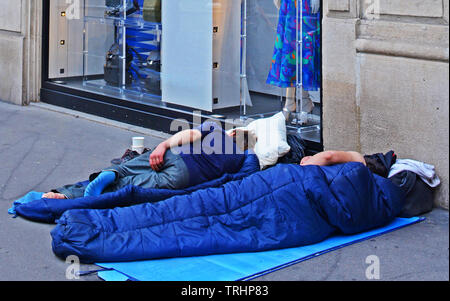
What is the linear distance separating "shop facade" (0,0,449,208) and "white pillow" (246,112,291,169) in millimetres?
470

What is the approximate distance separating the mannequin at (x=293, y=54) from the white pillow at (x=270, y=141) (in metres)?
0.83

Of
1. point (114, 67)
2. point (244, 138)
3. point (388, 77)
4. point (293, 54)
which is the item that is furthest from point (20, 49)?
point (388, 77)

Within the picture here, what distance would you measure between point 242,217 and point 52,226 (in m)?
1.20

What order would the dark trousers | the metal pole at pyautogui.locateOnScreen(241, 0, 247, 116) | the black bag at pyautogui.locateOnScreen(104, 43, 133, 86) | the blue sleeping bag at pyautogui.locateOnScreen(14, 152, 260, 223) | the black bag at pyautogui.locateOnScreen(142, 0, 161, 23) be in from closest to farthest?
the blue sleeping bag at pyautogui.locateOnScreen(14, 152, 260, 223) < the dark trousers < the metal pole at pyautogui.locateOnScreen(241, 0, 247, 116) < the black bag at pyautogui.locateOnScreen(142, 0, 161, 23) < the black bag at pyautogui.locateOnScreen(104, 43, 133, 86)

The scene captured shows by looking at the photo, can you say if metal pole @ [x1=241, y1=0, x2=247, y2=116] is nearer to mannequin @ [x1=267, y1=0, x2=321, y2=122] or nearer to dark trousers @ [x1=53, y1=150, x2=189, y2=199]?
mannequin @ [x1=267, y1=0, x2=321, y2=122]

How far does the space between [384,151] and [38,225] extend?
2.33 meters

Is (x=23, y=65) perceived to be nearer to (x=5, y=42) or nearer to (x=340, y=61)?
(x=5, y=42)

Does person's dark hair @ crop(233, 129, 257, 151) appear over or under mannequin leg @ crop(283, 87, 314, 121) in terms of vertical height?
under

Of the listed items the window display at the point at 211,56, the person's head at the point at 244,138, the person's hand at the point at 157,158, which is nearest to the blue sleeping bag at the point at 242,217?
the person's hand at the point at 157,158

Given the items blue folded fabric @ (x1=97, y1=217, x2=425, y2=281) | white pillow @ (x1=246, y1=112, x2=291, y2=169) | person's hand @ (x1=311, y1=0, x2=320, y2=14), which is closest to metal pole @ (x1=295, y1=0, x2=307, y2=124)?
person's hand @ (x1=311, y1=0, x2=320, y2=14)

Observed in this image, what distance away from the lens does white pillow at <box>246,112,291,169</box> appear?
200 inches

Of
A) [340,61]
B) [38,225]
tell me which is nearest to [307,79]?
[340,61]

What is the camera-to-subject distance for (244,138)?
203 inches

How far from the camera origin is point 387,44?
16.4 feet
